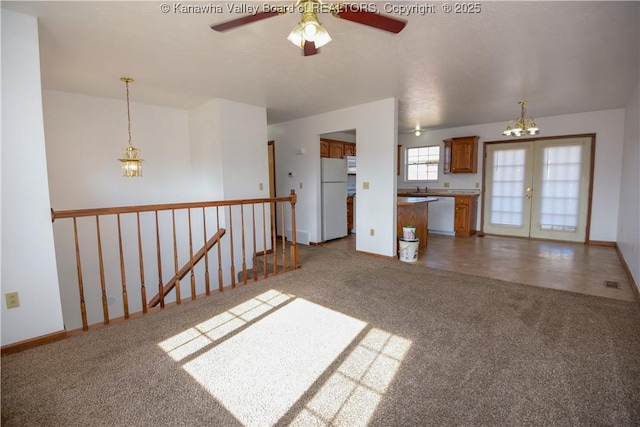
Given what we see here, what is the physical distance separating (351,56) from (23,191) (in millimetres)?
2724

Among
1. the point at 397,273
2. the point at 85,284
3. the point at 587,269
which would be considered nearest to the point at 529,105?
the point at 587,269

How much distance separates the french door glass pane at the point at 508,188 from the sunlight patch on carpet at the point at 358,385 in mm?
5159

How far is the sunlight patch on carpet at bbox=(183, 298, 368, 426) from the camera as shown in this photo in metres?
1.64

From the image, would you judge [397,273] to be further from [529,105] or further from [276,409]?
[529,105]

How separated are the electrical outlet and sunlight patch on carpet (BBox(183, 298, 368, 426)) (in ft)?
4.28

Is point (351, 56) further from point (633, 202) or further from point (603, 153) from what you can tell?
point (603, 153)

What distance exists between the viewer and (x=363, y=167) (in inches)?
184

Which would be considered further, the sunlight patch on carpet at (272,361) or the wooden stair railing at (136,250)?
the wooden stair railing at (136,250)

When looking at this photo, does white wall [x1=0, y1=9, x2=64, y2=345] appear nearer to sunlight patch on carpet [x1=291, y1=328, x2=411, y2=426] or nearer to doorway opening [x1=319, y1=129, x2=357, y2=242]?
sunlight patch on carpet [x1=291, y1=328, x2=411, y2=426]

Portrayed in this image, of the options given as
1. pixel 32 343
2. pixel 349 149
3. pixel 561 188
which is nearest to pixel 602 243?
pixel 561 188

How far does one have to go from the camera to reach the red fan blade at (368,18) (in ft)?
5.01

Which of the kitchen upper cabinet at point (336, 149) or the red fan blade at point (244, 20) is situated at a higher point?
the red fan blade at point (244, 20)

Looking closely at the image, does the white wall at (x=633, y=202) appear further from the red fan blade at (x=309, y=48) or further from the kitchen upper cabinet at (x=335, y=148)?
the kitchen upper cabinet at (x=335, y=148)

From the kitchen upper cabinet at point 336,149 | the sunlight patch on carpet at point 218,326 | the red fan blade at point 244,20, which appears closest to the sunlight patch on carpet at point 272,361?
the sunlight patch on carpet at point 218,326
